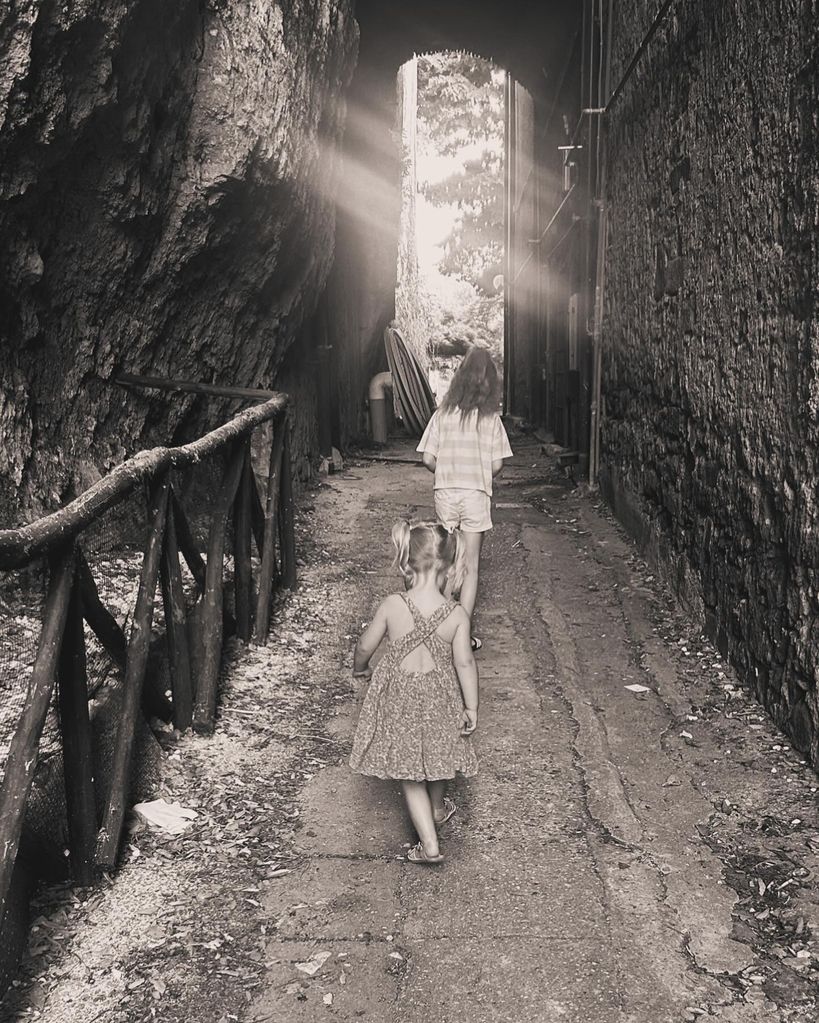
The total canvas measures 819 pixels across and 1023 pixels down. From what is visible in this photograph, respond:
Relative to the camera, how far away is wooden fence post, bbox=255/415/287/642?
16.3ft

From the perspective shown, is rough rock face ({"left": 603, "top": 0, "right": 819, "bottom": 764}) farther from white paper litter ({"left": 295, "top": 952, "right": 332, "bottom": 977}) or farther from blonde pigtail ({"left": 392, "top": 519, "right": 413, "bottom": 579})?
white paper litter ({"left": 295, "top": 952, "right": 332, "bottom": 977})

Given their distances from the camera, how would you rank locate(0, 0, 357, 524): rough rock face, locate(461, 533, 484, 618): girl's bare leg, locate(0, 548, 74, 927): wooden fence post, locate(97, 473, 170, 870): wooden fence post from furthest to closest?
locate(461, 533, 484, 618): girl's bare leg < locate(0, 0, 357, 524): rough rock face < locate(97, 473, 170, 870): wooden fence post < locate(0, 548, 74, 927): wooden fence post

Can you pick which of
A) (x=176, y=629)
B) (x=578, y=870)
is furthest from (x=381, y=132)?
(x=578, y=870)

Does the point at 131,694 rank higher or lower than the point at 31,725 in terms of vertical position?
lower

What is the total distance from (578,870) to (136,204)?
4.10m

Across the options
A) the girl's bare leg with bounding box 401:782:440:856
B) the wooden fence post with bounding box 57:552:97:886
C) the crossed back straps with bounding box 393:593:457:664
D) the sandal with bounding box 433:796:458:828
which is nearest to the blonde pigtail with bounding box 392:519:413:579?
the crossed back straps with bounding box 393:593:457:664

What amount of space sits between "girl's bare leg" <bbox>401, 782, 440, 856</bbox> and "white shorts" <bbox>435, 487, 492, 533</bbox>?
6.74 ft

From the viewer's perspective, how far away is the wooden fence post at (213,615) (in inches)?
152

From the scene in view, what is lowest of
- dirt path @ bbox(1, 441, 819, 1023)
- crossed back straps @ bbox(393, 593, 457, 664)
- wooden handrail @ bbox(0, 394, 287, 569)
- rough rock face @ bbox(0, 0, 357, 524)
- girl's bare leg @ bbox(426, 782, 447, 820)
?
dirt path @ bbox(1, 441, 819, 1023)

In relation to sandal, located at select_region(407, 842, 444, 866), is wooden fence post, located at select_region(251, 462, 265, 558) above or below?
above

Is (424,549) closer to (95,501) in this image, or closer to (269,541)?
(95,501)

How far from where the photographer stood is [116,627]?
301 centimetres

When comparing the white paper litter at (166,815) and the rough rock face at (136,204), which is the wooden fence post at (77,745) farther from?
the rough rock face at (136,204)

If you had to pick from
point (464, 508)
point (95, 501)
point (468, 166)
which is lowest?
point (464, 508)
